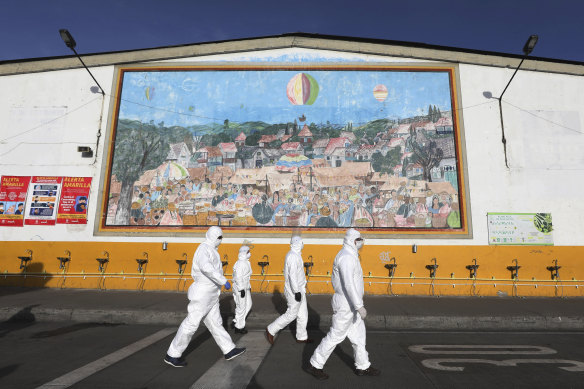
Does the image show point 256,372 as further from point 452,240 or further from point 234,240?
point 452,240

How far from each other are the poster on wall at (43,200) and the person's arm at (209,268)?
340 inches

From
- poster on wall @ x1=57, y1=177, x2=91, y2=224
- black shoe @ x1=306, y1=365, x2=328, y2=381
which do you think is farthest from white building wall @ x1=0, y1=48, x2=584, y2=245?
black shoe @ x1=306, y1=365, x2=328, y2=381

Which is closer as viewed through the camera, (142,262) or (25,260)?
(142,262)

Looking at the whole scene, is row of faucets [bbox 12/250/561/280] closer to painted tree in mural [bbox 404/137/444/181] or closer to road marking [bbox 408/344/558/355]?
painted tree in mural [bbox 404/137/444/181]

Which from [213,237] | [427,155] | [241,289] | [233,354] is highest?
[427,155]

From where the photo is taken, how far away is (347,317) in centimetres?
417

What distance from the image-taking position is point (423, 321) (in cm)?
668

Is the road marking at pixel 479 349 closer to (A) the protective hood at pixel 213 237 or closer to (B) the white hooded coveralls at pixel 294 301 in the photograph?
(B) the white hooded coveralls at pixel 294 301

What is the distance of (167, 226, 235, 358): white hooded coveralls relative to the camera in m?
4.45

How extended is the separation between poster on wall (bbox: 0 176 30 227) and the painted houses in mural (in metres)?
3.03

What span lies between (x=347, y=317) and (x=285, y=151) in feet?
23.9

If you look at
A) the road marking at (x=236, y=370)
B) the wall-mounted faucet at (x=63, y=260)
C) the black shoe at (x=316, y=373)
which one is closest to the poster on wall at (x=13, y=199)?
the wall-mounted faucet at (x=63, y=260)

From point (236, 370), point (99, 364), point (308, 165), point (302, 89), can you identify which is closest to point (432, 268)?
point (308, 165)

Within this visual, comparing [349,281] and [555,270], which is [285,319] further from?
[555,270]
